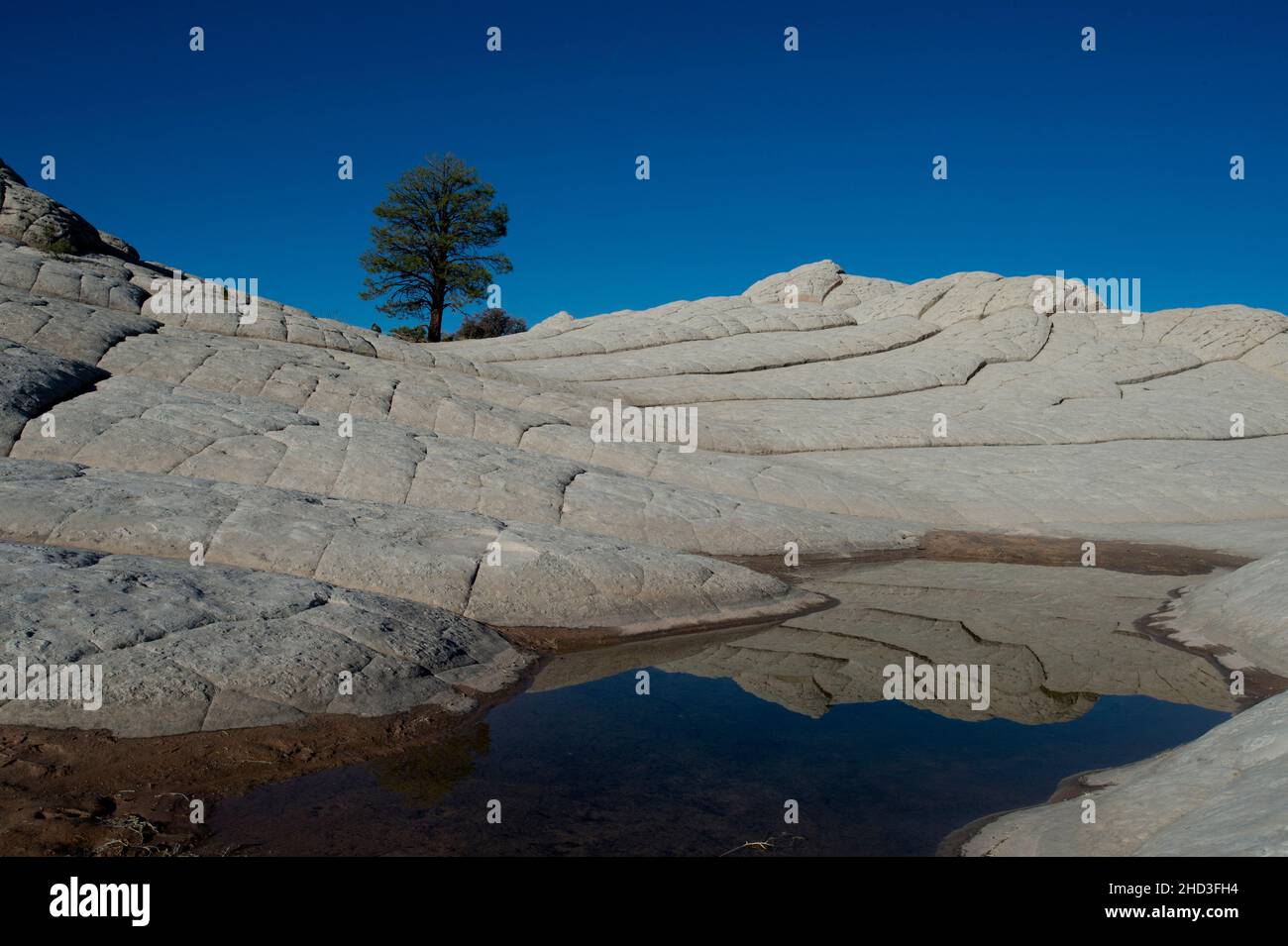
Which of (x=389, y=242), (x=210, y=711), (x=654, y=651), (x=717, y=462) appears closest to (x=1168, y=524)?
(x=717, y=462)

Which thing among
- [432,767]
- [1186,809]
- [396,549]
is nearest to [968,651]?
[1186,809]

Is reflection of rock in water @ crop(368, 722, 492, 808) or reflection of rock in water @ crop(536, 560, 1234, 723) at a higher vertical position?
reflection of rock in water @ crop(536, 560, 1234, 723)

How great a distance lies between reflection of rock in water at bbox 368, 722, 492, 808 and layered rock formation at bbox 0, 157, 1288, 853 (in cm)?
99

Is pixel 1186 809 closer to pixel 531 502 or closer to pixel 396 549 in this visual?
pixel 396 549

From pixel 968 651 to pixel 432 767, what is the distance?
7461 millimetres

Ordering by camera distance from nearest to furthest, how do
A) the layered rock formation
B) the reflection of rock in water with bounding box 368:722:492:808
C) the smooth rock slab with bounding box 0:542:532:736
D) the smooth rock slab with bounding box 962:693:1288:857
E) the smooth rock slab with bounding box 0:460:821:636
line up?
1. the smooth rock slab with bounding box 962:693:1288:857
2. the reflection of rock in water with bounding box 368:722:492:808
3. the smooth rock slab with bounding box 0:542:532:736
4. the layered rock formation
5. the smooth rock slab with bounding box 0:460:821:636

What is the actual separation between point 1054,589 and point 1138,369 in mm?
27970

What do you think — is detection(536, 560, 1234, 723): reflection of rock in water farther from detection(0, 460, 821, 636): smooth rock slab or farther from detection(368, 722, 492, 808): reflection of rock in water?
detection(368, 722, 492, 808): reflection of rock in water

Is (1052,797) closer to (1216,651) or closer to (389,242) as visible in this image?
(1216,651)

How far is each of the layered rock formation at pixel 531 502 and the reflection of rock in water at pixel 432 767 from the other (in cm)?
99

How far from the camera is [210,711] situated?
27.2 ft

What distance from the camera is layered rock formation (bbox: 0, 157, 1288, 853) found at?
9.73 meters

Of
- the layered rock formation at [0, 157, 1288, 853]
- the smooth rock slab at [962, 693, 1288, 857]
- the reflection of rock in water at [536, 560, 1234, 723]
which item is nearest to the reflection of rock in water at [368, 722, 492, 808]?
the layered rock formation at [0, 157, 1288, 853]
